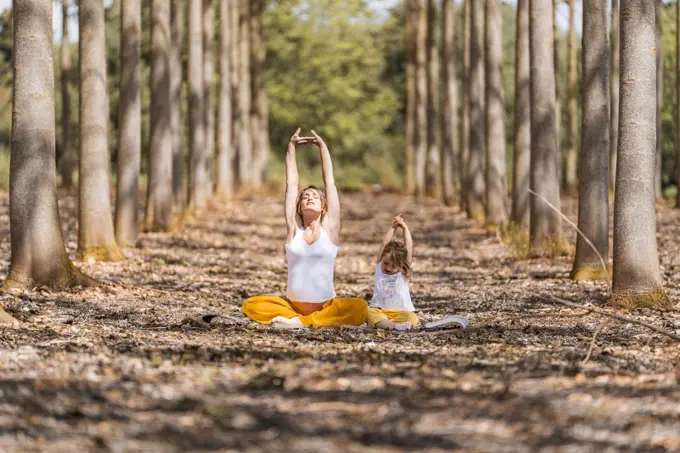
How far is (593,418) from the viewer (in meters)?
5.80

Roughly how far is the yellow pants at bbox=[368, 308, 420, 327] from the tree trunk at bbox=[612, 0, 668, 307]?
250 cm

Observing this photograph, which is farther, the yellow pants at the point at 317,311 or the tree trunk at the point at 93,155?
the tree trunk at the point at 93,155

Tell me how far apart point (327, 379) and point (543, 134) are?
34.9 ft

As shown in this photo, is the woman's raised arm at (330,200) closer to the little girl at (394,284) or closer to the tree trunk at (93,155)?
the little girl at (394,284)

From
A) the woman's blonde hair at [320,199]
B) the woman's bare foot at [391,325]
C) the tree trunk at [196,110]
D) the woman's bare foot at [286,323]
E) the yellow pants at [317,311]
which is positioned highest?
the tree trunk at [196,110]

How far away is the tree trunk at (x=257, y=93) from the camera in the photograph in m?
42.1

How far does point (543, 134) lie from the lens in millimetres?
16625

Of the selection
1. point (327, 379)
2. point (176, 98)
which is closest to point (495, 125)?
point (176, 98)

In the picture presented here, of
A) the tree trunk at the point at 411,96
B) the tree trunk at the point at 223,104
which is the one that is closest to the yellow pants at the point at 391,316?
the tree trunk at the point at 223,104

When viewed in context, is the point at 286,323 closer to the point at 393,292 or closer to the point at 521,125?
the point at 393,292

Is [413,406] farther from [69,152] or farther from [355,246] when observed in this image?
[69,152]

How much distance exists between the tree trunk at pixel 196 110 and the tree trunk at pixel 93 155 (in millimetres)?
10948

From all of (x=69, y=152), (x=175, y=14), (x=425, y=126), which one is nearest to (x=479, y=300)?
(x=175, y=14)

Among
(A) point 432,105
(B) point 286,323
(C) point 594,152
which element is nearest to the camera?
(B) point 286,323
